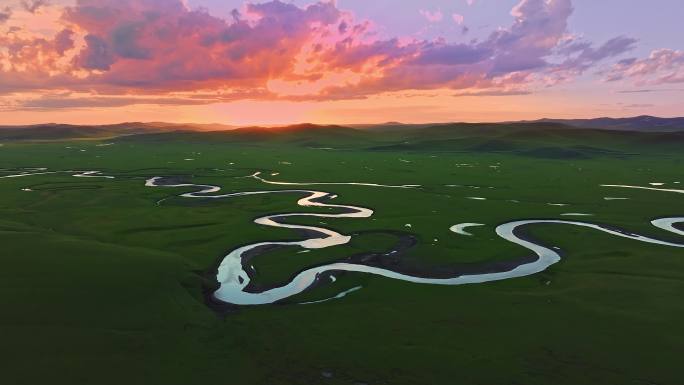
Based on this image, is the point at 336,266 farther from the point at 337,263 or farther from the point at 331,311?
the point at 331,311

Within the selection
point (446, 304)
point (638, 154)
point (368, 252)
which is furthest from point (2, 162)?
point (638, 154)

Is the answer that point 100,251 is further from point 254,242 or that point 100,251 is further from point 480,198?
point 480,198

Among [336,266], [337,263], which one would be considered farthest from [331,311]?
[337,263]

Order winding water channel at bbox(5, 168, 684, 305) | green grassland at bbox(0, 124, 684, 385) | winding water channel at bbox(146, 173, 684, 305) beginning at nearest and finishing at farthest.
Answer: green grassland at bbox(0, 124, 684, 385) < winding water channel at bbox(146, 173, 684, 305) < winding water channel at bbox(5, 168, 684, 305)

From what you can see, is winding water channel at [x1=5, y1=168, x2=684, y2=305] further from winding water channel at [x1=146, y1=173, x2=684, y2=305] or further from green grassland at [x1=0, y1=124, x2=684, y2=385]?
green grassland at [x1=0, y1=124, x2=684, y2=385]

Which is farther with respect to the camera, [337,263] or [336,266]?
[337,263]

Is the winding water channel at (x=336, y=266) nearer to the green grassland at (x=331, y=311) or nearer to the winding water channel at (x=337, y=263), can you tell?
the winding water channel at (x=337, y=263)

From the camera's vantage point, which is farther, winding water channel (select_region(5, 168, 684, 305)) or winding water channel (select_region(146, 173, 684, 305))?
winding water channel (select_region(5, 168, 684, 305))

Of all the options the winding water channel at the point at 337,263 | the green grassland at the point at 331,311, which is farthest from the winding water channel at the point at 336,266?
the green grassland at the point at 331,311

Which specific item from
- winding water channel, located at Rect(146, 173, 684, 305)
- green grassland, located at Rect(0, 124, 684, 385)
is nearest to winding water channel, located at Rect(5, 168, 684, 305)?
winding water channel, located at Rect(146, 173, 684, 305)

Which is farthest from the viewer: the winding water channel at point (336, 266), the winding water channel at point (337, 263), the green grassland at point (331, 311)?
the winding water channel at point (337, 263)

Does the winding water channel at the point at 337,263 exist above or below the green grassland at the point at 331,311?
below
